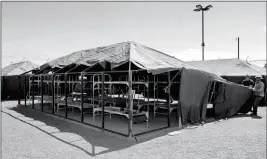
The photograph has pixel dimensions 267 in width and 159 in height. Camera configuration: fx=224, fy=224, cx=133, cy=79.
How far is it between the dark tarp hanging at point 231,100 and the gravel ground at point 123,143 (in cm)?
203

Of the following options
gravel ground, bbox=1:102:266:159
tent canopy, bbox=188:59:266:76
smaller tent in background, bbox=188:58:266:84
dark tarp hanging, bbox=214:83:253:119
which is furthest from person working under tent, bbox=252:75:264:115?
tent canopy, bbox=188:59:266:76

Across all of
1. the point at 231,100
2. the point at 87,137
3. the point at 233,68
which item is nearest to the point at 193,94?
the point at 231,100

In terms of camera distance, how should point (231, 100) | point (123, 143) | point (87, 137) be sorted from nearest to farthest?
point (123, 143) → point (87, 137) → point (231, 100)

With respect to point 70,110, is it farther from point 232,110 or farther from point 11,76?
point 11,76

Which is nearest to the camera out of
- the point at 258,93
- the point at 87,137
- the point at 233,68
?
the point at 87,137

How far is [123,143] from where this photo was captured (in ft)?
21.2

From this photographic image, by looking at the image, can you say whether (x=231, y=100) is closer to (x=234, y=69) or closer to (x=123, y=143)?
(x=123, y=143)

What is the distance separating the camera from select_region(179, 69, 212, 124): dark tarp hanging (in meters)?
8.45

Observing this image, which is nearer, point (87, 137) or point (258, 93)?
point (87, 137)

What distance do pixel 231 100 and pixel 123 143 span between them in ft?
24.1

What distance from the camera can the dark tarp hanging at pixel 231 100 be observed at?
10875 millimetres

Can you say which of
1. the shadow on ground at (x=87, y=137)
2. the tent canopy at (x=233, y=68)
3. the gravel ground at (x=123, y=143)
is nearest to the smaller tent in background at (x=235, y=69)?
the tent canopy at (x=233, y=68)

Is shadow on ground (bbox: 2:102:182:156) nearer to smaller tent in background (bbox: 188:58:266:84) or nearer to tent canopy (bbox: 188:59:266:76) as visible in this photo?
smaller tent in background (bbox: 188:58:266:84)

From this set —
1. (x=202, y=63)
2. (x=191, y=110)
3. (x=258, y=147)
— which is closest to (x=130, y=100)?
(x=191, y=110)
